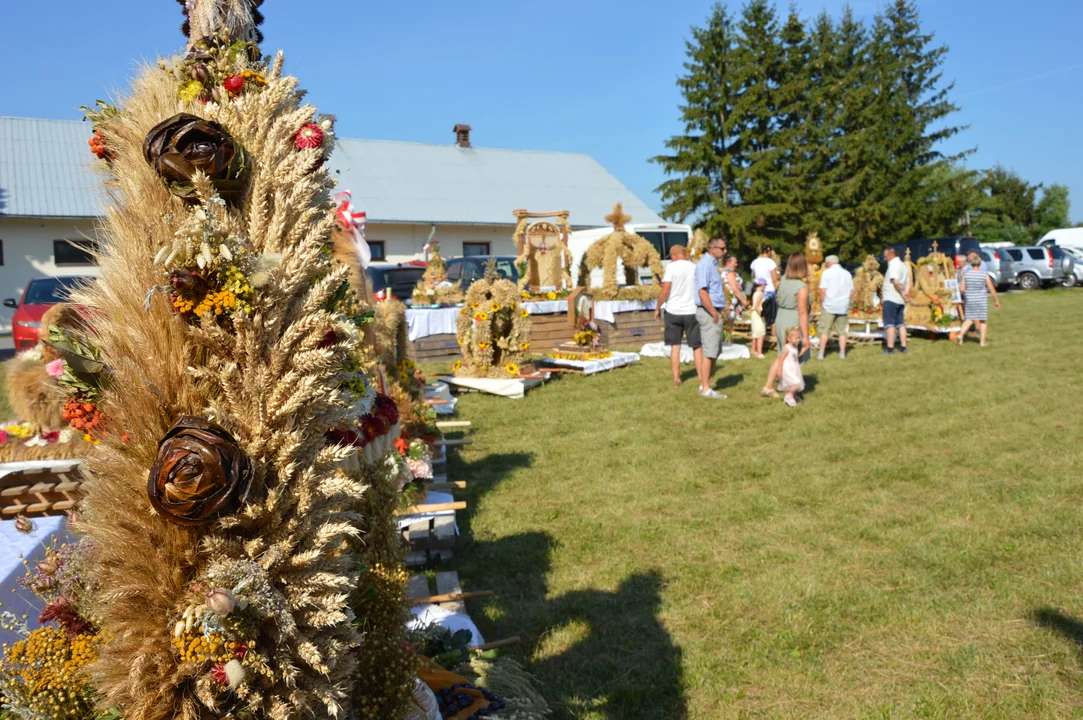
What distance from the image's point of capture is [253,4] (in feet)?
7.01

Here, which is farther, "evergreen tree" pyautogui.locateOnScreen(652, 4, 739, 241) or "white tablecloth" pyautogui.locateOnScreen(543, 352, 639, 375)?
"evergreen tree" pyautogui.locateOnScreen(652, 4, 739, 241)

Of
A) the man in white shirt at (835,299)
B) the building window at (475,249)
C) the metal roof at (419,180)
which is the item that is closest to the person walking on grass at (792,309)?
the man in white shirt at (835,299)

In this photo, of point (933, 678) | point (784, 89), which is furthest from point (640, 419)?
point (784, 89)

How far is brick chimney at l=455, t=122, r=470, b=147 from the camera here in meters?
34.2

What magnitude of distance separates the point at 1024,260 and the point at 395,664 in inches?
1295

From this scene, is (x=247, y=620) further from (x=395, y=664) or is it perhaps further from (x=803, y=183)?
(x=803, y=183)

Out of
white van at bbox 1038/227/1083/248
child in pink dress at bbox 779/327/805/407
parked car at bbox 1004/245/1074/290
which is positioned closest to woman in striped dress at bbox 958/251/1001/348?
child in pink dress at bbox 779/327/805/407

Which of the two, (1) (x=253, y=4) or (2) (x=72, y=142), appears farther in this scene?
(2) (x=72, y=142)

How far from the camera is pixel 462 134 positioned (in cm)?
→ 3425

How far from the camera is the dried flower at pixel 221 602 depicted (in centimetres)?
149

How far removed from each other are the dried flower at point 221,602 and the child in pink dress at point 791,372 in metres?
8.45

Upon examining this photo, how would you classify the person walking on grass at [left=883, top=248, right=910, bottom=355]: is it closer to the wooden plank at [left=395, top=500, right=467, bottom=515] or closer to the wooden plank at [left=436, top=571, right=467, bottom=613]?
the wooden plank at [left=395, top=500, right=467, bottom=515]

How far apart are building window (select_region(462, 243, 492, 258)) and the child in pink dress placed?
20749mm

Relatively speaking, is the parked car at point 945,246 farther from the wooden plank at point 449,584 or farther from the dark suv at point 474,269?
the wooden plank at point 449,584
